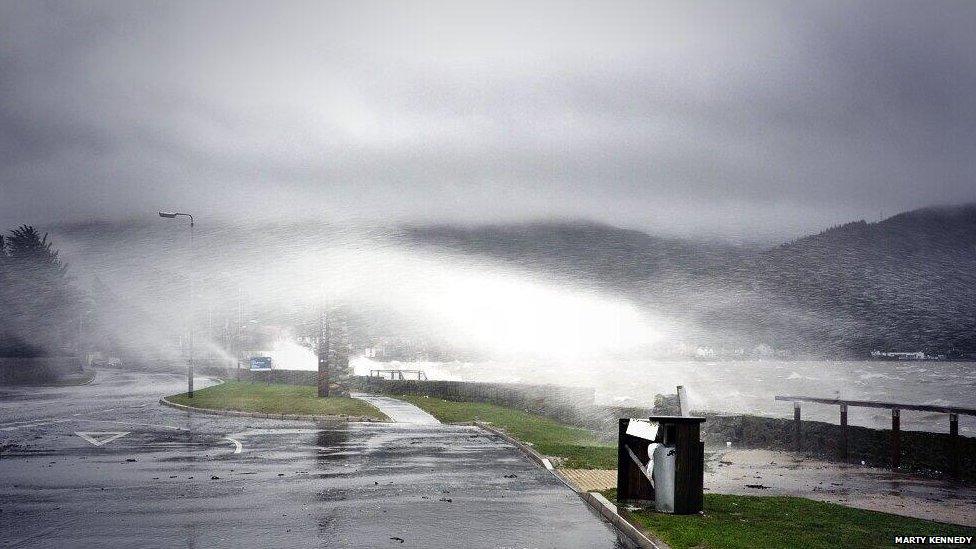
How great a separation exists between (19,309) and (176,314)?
88232mm

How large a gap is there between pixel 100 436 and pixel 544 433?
42.7 feet

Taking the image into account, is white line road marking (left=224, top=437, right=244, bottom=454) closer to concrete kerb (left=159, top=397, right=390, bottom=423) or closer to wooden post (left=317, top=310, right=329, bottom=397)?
concrete kerb (left=159, top=397, right=390, bottom=423)

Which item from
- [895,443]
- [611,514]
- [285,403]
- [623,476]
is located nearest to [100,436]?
[285,403]

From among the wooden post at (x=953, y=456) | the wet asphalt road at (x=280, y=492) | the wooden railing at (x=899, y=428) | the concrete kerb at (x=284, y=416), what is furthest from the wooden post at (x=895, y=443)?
the concrete kerb at (x=284, y=416)

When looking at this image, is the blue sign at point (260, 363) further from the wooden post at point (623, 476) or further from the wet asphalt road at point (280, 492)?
the wooden post at point (623, 476)

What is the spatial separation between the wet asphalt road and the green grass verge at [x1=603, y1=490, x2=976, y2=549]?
872 mm

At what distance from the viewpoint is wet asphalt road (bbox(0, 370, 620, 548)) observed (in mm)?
10086

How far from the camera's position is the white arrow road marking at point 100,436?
72.3 feet

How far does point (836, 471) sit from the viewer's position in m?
16.8

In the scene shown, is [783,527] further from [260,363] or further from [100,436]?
[260,363]

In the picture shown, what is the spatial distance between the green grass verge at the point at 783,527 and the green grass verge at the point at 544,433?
18.0ft

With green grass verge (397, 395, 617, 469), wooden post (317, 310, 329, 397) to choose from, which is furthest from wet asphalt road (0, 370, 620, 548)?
wooden post (317, 310, 329, 397)

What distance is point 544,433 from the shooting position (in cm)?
2566

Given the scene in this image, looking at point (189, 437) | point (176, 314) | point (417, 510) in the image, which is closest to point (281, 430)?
point (189, 437)
